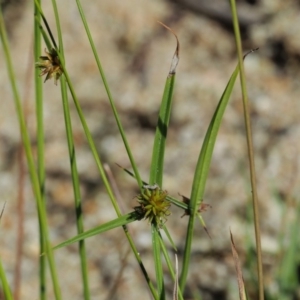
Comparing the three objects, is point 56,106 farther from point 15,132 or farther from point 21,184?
point 21,184

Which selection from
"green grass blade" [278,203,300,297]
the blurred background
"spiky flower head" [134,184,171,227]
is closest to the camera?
"spiky flower head" [134,184,171,227]

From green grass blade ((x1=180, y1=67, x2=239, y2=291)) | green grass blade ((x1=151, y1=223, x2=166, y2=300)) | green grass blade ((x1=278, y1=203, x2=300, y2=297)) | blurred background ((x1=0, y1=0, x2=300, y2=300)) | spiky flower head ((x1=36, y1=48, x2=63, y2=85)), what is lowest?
green grass blade ((x1=151, y1=223, x2=166, y2=300))

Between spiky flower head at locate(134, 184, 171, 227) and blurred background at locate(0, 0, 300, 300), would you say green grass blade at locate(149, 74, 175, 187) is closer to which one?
spiky flower head at locate(134, 184, 171, 227)

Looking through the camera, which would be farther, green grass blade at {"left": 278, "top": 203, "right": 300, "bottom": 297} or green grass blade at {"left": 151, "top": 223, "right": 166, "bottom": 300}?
green grass blade at {"left": 278, "top": 203, "right": 300, "bottom": 297}

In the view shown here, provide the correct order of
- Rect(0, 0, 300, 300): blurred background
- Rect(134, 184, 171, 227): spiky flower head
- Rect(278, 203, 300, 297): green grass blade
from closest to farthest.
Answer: Rect(134, 184, 171, 227): spiky flower head, Rect(278, 203, 300, 297): green grass blade, Rect(0, 0, 300, 300): blurred background

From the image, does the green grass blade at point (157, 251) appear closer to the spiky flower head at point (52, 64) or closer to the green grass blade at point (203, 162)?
the green grass blade at point (203, 162)

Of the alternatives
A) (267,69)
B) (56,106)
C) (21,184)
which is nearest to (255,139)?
(267,69)

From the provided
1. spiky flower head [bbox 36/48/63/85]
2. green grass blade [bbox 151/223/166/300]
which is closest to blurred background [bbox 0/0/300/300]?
green grass blade [bbox 151/223/166/300]

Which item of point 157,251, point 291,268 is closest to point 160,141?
point 157,251
